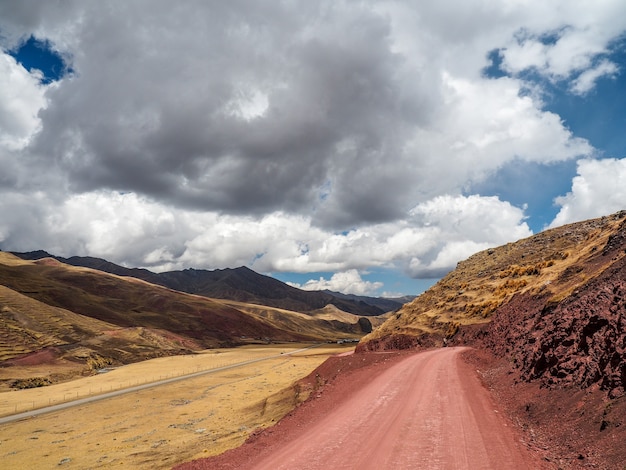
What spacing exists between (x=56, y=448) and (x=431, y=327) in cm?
4561

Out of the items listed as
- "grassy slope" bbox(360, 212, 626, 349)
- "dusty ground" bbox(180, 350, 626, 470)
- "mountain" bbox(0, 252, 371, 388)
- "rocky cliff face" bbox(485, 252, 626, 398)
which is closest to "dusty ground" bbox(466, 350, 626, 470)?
"dusty ground" bbox(180, 350, 626, 470)

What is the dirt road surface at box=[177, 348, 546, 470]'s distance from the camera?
1252cm

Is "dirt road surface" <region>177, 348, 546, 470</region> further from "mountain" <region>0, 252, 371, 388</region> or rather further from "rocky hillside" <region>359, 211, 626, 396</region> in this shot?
"mountain" <region>0, 252, 371, 388</region>

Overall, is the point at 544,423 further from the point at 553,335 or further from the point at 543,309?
the point at 543,309

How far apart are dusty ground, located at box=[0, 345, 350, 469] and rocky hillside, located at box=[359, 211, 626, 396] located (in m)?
17.1

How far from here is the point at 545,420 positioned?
15.9 metres

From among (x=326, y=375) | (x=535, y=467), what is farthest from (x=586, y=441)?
(x=326, y=375)

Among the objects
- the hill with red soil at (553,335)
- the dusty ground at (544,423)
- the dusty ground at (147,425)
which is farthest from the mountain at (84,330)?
the dusty ground at (544,423)

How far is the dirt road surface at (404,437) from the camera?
12.5m

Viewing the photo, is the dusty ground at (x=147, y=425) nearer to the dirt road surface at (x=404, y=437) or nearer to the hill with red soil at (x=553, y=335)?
the dirt road surface at (x=404, y=437)

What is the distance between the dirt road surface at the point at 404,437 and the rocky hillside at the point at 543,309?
4840mm

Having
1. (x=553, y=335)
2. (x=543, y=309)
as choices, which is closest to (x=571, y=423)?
(x=553, y=335)

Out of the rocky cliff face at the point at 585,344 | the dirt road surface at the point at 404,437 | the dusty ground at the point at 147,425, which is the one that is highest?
the rocky cliff face at the point at 585,344

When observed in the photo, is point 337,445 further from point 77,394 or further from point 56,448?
point 77,394
